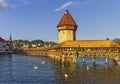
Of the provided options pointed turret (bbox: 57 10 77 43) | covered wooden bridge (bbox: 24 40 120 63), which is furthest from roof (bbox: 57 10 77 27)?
covered wooden bridge (bbox: 24 40 120 63)

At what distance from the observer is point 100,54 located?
66375mm

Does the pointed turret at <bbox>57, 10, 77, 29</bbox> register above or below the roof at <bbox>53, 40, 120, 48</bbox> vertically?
above

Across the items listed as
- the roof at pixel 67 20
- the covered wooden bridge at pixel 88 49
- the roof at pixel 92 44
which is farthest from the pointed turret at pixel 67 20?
the roof at pixel 92 44

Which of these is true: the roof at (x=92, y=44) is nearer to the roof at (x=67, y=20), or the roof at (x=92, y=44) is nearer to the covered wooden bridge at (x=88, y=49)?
the covered wooden bridge at (x=88, y=49)

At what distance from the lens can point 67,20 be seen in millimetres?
91938

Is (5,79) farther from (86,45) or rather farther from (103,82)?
(86,45)

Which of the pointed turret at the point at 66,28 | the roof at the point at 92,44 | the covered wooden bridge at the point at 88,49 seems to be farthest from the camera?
the pointed turret at the point at 66,28

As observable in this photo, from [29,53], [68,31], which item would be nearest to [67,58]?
[68,31]

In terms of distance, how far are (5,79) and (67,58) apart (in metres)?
27.1

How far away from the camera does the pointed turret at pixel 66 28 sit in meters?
90.8

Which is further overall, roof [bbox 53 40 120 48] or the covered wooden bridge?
roof [bbox 53 40 120 48]

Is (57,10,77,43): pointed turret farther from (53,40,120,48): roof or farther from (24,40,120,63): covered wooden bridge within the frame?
(53,40,120,48): roof

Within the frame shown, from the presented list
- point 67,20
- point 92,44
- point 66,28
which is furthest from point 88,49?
point 67,20

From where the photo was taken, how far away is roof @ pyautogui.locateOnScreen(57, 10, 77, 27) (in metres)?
91.2
